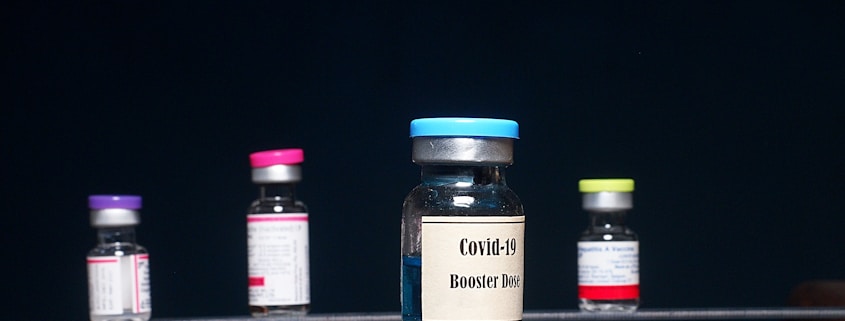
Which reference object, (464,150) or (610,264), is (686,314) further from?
Answer: (464,150)

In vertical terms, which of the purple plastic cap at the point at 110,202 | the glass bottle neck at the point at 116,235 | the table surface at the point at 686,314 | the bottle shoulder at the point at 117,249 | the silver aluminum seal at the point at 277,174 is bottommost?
the table surface at the point at 686,314

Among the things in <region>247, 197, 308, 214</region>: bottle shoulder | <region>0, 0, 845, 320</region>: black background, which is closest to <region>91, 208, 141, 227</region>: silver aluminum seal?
<region>247, 197, 308, 214</region>: bottle shoulder

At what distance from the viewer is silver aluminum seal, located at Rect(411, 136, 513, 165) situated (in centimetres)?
59

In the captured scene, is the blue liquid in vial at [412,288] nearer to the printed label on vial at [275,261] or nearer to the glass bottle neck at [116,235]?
the printed label on vial at [275,261]

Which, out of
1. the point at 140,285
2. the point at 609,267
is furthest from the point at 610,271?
the point at 140,285

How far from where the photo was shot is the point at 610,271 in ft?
3.55

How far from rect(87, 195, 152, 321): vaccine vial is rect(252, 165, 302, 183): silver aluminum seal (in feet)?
0.41

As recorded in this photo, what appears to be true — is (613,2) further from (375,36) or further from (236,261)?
(236,261)

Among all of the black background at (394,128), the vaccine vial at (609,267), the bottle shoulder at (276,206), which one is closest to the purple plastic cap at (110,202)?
the bottle shoulder at (276,206)

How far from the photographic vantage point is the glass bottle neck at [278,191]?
1.12m

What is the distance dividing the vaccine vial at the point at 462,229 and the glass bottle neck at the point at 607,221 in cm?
57

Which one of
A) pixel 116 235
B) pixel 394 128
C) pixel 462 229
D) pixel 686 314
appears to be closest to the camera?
pixel 462 229

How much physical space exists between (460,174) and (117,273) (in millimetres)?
548

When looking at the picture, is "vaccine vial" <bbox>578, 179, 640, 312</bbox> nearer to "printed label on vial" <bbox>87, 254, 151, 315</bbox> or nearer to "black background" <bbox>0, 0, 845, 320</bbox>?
"black background" <bbox>0, 0, 845, 320</bbox>
